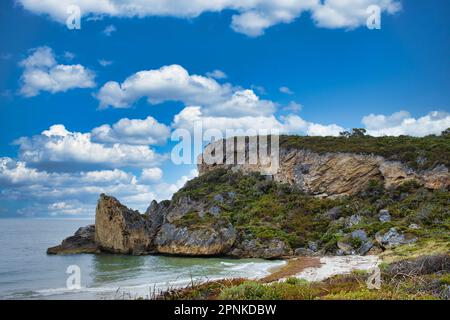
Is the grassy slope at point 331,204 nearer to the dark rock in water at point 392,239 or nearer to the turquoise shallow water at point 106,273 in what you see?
the dark rock in water at point 392,239

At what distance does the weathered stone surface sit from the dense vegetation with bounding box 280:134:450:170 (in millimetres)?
29228

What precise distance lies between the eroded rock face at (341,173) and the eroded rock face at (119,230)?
2958cm

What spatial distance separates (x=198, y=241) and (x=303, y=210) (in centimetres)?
1953

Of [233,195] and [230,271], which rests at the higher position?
[233,195]

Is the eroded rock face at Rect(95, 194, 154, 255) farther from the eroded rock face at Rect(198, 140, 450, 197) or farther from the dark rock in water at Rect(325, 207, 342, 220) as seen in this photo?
the eroded rock face at Rect(198, 140, 450, 197)

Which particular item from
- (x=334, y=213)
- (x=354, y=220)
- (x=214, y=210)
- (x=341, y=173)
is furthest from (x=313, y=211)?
(x=214, y=210)

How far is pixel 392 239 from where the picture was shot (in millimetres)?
41594

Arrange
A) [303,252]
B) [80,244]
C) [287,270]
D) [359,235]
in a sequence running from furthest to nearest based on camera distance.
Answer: [80,244], [303,252], [359,235], [287,270]

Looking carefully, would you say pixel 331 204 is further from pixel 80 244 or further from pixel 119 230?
pixel 80 244

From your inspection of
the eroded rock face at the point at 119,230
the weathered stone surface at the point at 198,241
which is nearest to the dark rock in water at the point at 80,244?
the eroded rock face at the point at 119,230

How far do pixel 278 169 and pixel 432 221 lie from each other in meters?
35.1

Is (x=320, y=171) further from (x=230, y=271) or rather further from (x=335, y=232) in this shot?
(x=230, y=271)

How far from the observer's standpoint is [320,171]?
69625 mm
